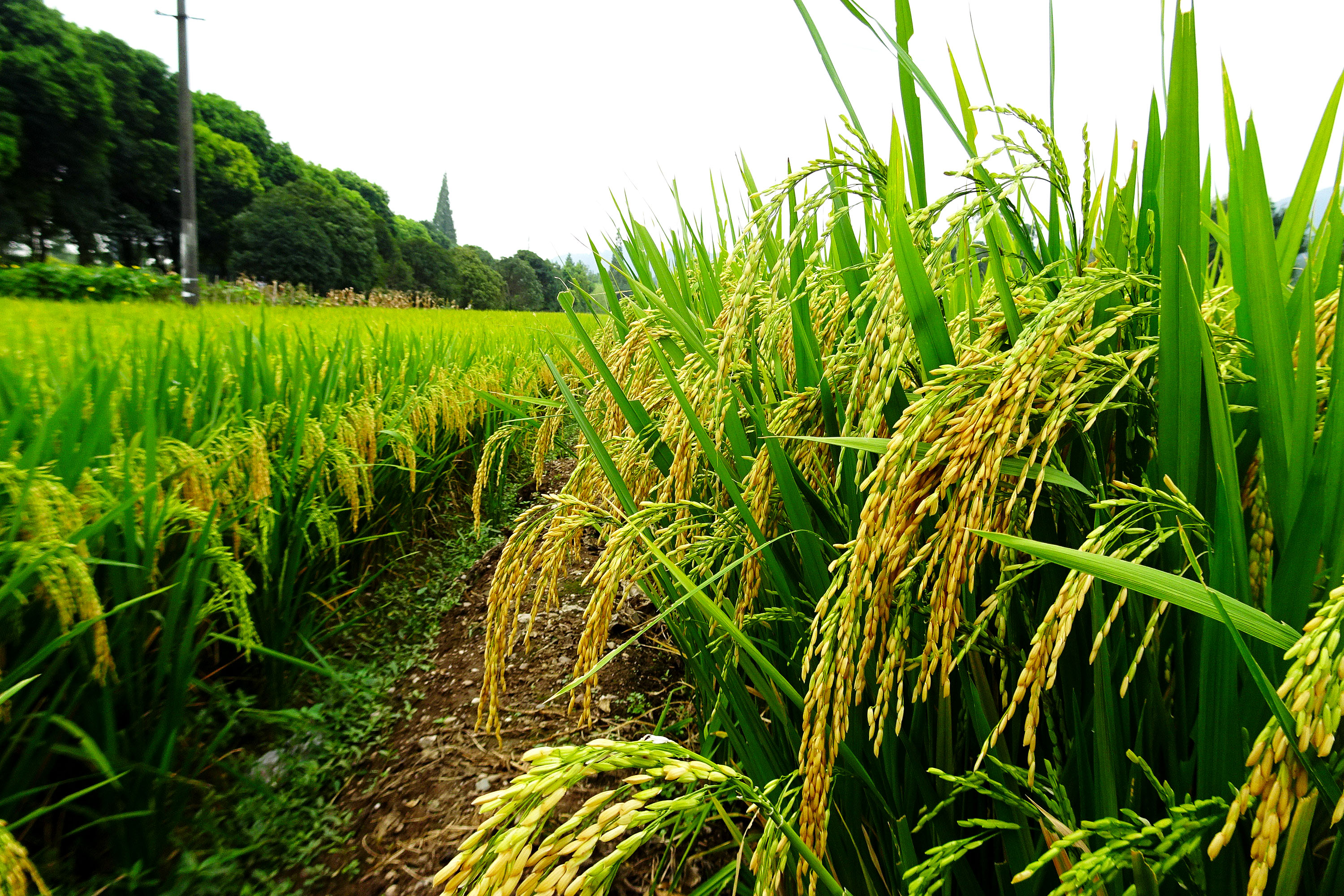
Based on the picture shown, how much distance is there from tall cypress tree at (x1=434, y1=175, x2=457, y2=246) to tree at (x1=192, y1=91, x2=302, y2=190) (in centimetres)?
3056

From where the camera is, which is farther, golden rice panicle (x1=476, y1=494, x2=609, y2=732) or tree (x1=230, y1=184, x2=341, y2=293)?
tree (x1=230, y1=184, x2=341, y2=293)

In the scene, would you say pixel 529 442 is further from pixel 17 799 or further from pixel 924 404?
pixel 924 404

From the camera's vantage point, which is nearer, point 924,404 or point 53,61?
point 924,404

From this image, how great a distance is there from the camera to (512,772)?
2031 millimetres

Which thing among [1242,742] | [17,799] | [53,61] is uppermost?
[53,61]

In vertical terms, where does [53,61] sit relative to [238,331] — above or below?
above

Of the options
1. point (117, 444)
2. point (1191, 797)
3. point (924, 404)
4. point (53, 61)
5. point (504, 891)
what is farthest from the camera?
point (53, 61)

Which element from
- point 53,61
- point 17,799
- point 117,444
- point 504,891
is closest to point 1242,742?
point 504,891

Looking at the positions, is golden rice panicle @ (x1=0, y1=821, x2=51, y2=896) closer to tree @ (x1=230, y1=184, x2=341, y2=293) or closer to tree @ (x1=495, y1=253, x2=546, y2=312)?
tree @ (x1=495, y1=253, x2=546, y2=312)

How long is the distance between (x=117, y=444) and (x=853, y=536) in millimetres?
2171

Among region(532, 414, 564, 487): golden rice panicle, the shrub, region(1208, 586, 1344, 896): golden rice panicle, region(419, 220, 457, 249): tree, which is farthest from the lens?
region(419, 220, 457, 249): tree

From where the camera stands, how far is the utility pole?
1497 centimetres

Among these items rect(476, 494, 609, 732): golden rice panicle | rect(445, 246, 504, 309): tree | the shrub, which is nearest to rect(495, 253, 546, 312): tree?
rect(445, 246, 504, 309): tree

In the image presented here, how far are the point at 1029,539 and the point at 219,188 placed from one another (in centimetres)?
5283
